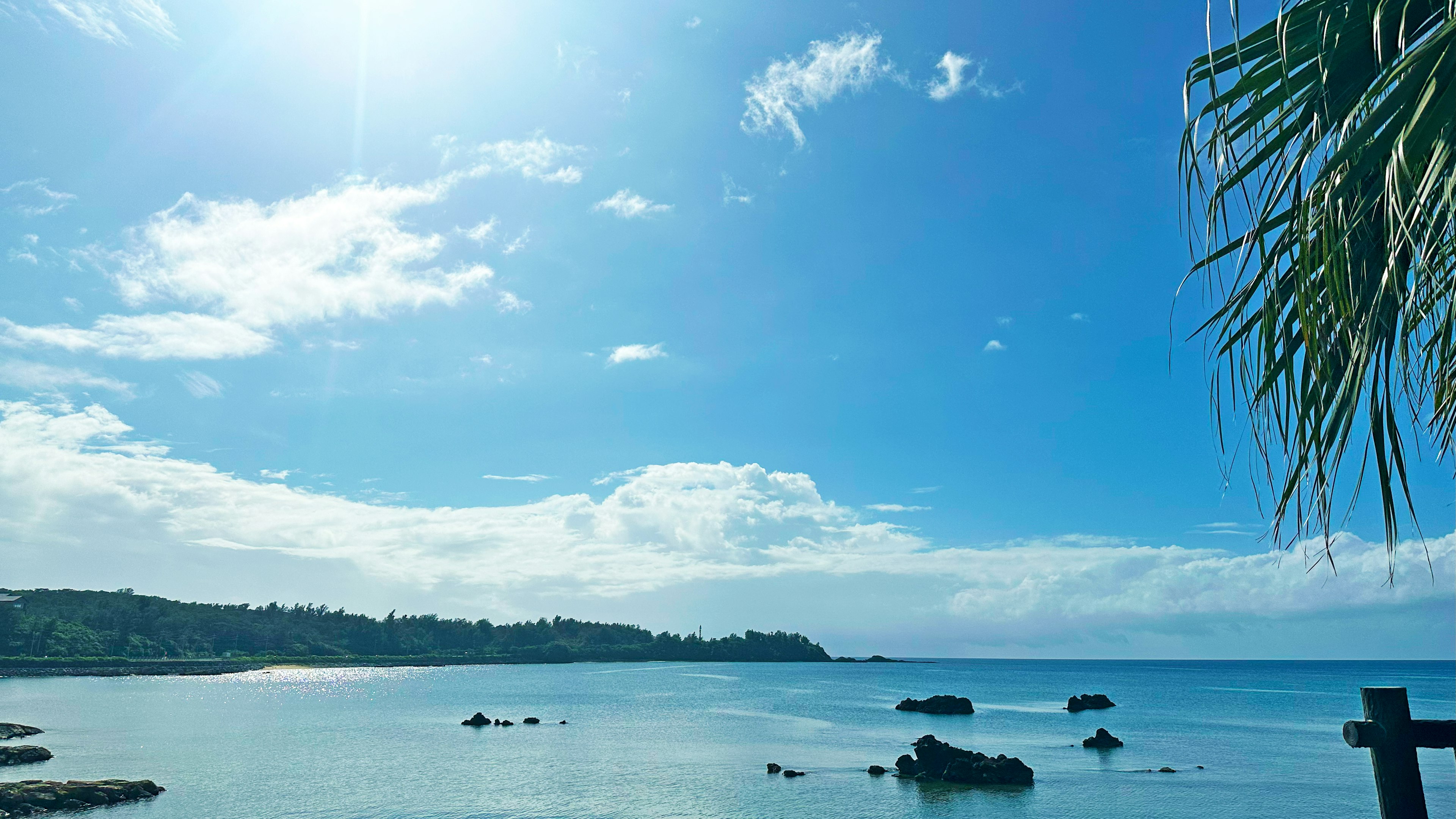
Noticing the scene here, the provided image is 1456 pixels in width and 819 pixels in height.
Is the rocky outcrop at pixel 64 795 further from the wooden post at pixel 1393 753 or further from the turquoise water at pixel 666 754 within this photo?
the wooden post at pixel 1393 753

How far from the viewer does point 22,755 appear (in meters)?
45.0

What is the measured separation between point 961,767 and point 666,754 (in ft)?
70.0

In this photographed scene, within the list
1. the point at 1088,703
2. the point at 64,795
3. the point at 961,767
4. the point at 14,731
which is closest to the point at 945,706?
the point at 1088,703

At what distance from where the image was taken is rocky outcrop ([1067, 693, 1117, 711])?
3676 inches

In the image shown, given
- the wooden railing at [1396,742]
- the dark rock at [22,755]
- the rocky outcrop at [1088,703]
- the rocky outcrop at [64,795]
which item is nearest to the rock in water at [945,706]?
the rocky outcrop at [1088,703]

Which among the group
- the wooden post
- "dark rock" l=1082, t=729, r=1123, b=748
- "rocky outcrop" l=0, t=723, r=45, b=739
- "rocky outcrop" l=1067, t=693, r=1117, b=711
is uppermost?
Answer: the wooden post

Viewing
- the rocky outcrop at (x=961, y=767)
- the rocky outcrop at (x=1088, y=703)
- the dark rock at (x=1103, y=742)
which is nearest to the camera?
the rocky outcrop at (x=961, y=767)

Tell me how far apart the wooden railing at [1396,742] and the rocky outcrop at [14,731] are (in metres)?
70.4

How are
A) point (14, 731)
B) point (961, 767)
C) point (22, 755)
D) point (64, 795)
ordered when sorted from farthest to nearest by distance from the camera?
1. point (14, 731)
2. point (22, 755)
3. point (961, 767)
4. point (64, 795)

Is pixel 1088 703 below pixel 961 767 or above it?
below

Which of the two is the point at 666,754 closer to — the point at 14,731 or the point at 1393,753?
the point at 14,731

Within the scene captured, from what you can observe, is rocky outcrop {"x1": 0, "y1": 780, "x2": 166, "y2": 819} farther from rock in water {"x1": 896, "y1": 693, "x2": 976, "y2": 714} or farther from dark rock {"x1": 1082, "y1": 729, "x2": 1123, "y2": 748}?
rock in water {"x1": 896, "y1": 693, "x2": 976, "y2": 714}

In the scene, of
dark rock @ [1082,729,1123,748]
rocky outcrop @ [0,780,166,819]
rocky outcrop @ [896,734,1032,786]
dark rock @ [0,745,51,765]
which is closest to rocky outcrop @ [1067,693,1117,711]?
dark rock @ [1082,729,1123,748]

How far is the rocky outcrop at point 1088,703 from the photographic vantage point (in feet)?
306
